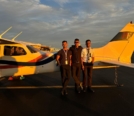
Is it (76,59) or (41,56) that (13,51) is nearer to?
(41,56)

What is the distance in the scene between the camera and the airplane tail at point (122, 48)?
8.52 metres

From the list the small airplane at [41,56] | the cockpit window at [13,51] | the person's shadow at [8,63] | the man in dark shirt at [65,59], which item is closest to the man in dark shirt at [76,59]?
the man in dark shirt at [65,59]

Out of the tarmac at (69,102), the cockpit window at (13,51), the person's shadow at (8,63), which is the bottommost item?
the tarmac at (69,102)

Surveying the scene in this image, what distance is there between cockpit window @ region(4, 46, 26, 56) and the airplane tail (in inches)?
144

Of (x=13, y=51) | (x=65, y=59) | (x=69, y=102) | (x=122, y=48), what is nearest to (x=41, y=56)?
(x=13, y=51)

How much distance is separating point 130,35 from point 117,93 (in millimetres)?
3495

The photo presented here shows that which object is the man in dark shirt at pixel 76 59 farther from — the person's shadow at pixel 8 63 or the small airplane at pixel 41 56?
the person's shadow at pixel 8 63

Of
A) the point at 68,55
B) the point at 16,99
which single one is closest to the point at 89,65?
the point at 68,55

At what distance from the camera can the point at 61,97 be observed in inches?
241

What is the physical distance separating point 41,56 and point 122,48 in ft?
13.5

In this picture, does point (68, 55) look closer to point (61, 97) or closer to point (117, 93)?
point (61, 97)

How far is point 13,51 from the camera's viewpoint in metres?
7.11

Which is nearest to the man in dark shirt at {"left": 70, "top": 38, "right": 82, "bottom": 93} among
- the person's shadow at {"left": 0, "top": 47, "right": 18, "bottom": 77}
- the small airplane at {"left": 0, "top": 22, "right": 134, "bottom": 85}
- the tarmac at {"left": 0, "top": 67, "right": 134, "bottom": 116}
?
the tarmac at {"left": 0, "top": 67, "right": 134, "bottom": 116}

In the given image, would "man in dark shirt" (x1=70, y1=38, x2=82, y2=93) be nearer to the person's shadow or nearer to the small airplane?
the small airplane
